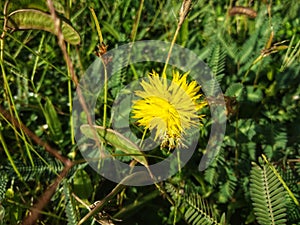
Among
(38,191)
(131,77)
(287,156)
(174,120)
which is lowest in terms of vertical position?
(38,191)

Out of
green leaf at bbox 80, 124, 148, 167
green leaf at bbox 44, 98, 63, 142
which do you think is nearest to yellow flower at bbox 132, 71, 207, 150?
green leaf at bbox 80, 124, 148, 167

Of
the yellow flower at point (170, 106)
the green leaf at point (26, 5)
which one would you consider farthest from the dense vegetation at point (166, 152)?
the yellow flower at point (170, 106)

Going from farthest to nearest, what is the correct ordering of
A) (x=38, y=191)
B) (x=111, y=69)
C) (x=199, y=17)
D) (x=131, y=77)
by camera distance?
(x=199, y=17) → (x=131, y=77) → (x=111, y=69) → (x=38, y=191)

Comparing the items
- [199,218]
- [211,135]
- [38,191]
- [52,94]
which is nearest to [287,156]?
[211,135]

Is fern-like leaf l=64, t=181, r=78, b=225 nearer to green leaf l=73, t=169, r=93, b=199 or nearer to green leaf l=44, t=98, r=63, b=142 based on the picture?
green leaf l=73, t=169, r=93, b=199

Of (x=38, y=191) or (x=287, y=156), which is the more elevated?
(x=287, y=156)

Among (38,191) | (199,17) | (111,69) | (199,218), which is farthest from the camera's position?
(199,17)

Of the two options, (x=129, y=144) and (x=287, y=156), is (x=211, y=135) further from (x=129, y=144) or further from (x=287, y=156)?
(x=129, y=144)

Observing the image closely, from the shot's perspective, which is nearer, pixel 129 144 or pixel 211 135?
pixel 129 144
